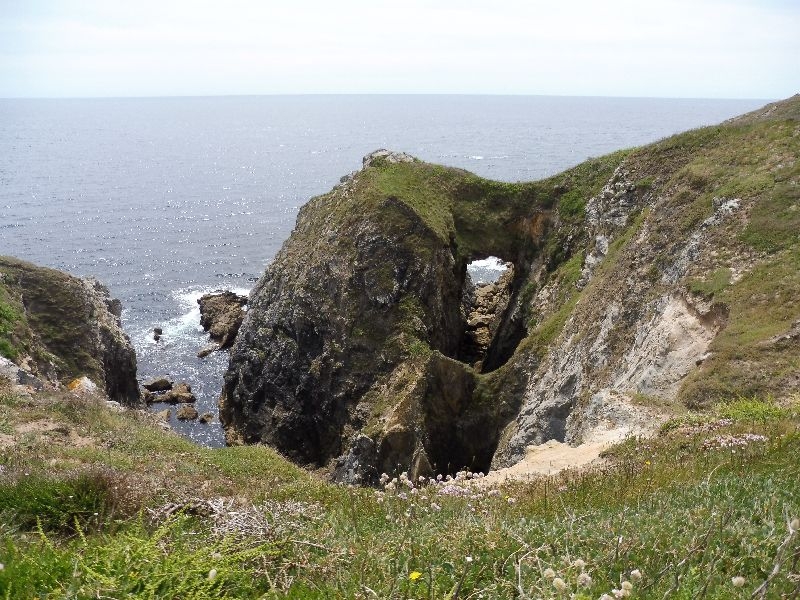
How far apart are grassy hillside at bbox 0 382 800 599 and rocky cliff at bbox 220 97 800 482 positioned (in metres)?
9.60

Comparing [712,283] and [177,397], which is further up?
[712,283]

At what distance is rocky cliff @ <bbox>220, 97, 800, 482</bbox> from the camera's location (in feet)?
78.2

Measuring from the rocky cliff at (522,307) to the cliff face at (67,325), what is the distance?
387 inches

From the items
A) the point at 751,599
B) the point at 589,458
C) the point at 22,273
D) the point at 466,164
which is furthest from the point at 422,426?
the point at 466,164

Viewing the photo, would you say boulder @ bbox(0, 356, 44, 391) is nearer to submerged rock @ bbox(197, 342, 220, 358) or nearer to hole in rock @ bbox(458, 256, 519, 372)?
hole in rock @ bbox(458, 256, 519, 372)

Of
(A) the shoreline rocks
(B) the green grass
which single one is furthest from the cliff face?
(B) the green grass

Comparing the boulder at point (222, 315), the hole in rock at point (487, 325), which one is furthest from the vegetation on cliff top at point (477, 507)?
the boulder at point (222, 315)

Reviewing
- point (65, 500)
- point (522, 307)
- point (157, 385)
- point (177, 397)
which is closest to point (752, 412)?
point (65, 500)

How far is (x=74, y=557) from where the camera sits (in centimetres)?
505

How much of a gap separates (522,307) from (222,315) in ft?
129

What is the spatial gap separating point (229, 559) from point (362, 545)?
1345 mm

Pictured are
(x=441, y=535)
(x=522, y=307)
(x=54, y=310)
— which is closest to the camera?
(x=441, y=535)

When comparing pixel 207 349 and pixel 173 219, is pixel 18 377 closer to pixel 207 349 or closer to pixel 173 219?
pixel 207 349

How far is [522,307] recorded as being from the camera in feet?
152
